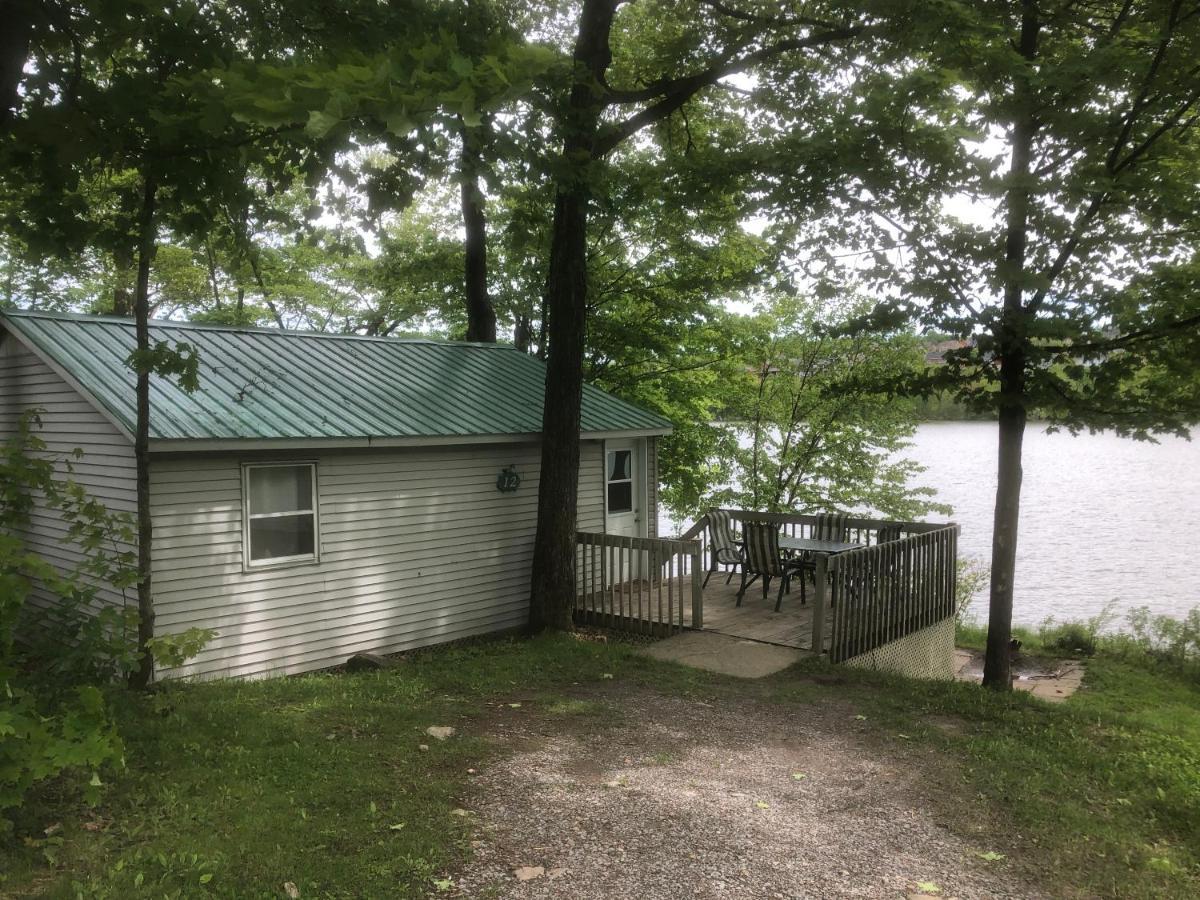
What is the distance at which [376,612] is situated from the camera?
9711mm

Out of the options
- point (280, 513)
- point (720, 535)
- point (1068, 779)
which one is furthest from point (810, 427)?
point (1068, 779)

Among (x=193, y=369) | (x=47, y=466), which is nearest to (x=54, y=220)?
(x=193, y=369)

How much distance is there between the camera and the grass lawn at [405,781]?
4023 millimetres

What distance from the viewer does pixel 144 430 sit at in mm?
6609

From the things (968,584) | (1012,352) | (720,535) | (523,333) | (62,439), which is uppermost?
(523,333)

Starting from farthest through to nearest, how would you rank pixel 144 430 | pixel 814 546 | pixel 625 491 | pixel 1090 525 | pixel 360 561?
1. pixel 1090 525
2. pixel 625 491
3. pixel 814 546
4. pixel 360 561
5. pixel 144 430

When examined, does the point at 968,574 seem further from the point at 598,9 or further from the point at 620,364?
the point at 598,9

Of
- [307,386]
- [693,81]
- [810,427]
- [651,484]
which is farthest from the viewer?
[810,427]

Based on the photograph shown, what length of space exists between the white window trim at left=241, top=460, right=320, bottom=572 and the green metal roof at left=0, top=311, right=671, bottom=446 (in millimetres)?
438

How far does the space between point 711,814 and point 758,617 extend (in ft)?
18.8

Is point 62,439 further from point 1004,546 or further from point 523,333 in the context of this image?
point 523,333

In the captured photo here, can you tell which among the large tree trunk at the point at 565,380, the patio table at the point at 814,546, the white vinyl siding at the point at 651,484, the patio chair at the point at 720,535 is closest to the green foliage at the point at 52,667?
the large tree trunk at the point at 565,380

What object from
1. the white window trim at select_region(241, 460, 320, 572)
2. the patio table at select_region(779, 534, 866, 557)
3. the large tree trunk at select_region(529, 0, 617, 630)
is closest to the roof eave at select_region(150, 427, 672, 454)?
the white window trim at select_region(241, 460, 320, 572)

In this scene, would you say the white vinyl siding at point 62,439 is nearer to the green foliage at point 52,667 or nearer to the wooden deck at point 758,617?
the green foliage at point 52,667
